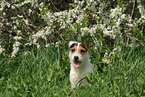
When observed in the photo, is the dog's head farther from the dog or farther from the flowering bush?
the flowering bush

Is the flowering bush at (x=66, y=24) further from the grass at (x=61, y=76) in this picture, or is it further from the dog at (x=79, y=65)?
the dog at (x=79, y=65)

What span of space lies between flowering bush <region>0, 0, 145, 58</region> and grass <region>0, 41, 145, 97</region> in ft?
1.03

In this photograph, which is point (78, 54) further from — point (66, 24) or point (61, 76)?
point (66, 24)

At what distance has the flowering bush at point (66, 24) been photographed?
529 cm

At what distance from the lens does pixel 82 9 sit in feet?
18.8

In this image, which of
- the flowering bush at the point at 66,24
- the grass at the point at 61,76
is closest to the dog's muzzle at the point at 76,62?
the grass at the point at 61,76

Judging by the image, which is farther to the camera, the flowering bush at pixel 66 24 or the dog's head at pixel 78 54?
the flowering bush at pixel 66 24

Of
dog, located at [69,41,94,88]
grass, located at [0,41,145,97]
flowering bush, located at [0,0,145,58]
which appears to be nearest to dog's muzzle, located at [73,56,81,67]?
dog, located at [69,41,94,88]

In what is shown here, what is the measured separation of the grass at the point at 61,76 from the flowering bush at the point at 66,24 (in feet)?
1.03

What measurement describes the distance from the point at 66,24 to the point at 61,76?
1537 millimetres

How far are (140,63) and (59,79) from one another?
77.0 inches

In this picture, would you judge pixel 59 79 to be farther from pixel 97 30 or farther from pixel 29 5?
pixel 29 5

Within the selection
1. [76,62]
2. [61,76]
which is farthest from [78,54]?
[61,76]

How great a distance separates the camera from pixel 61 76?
4.76m
